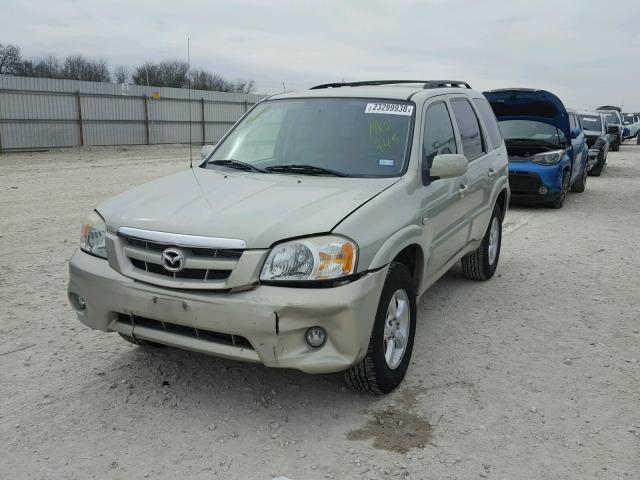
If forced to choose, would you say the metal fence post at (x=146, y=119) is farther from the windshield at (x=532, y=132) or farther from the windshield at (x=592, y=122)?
the windshield at (x=532, y=132)

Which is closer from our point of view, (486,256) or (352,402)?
(352,402)

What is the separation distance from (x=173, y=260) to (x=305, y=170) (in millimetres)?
1266

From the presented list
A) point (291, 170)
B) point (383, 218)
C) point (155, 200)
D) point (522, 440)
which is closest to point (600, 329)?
point (522, 440)

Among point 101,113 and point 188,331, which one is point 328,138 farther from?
point 101,113

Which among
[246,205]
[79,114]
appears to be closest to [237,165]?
[246,205]

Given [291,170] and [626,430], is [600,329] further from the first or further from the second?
[291,170]

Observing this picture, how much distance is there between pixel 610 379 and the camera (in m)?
3.80

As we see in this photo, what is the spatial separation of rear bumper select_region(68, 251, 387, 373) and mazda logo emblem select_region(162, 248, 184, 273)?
4.7 inches

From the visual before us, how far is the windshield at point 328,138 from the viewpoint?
3.94 metres

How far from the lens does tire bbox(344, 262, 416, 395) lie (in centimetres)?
326

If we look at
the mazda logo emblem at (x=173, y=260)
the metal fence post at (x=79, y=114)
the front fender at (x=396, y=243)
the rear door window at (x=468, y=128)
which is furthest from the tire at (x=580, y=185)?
the metal fence post at (x=79, y=114)

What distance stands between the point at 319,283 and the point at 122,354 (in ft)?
5.99

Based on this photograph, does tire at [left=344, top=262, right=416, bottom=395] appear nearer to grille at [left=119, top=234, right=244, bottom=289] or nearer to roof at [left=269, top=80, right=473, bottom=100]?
grille at [left=119, top=234, right=244, bottom=289]

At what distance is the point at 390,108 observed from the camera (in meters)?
4.20
